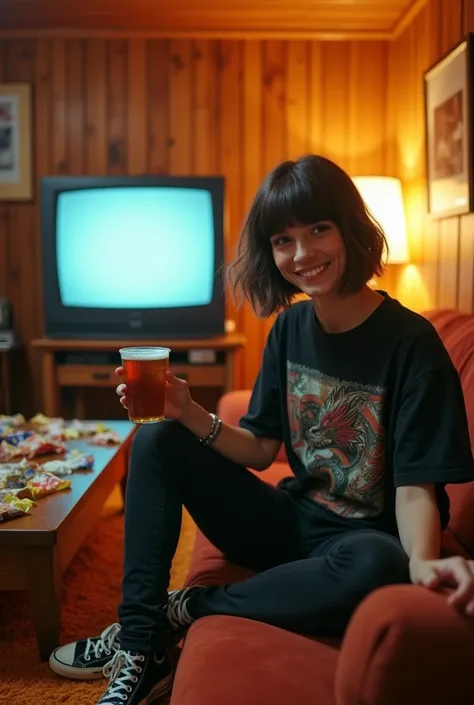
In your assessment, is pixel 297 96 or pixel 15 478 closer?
pixel 15 478

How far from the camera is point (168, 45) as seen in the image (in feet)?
11.7

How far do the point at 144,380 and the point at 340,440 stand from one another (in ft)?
1.32

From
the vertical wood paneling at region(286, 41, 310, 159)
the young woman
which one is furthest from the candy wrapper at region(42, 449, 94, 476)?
the vertical wood paneling at region(286, 41, 310, 159)

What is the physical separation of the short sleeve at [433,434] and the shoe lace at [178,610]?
48 cm

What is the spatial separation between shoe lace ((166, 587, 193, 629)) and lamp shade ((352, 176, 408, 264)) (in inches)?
78.0

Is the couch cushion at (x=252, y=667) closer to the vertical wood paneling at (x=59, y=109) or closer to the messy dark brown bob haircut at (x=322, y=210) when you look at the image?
the messy dark brown bob haircut at (x=322, y=210)

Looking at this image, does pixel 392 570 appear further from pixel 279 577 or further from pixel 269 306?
pixel 269 306

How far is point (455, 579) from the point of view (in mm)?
932

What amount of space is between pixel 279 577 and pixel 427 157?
6.63ft

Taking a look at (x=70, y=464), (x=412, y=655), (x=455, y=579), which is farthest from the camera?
(x=70, y=464)

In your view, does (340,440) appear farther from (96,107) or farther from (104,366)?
(96,107)

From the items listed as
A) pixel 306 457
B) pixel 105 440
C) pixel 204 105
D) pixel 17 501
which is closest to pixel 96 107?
pixel 204 105

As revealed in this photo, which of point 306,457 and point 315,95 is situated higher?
point 315,95

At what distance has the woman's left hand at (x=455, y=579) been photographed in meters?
0.86
